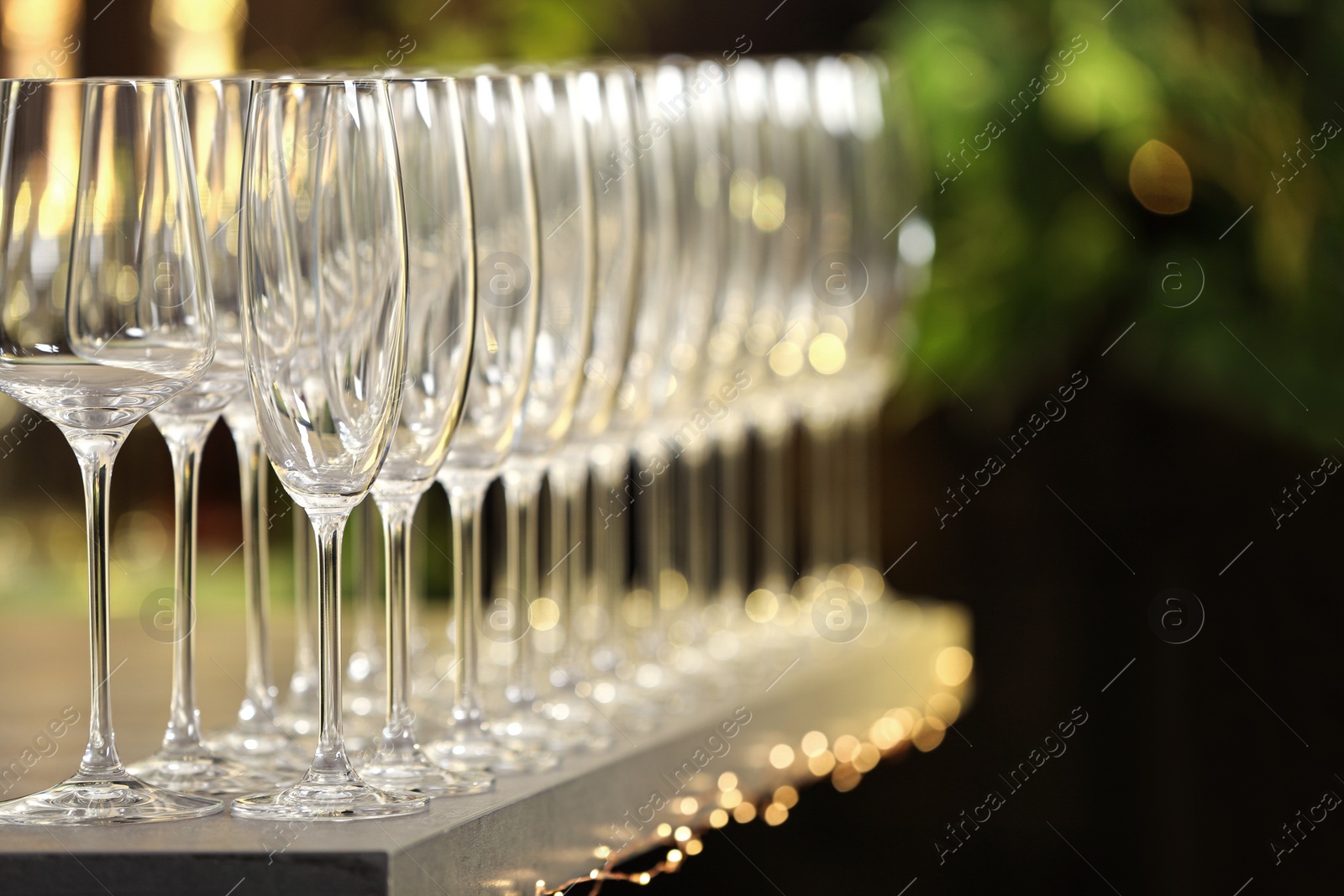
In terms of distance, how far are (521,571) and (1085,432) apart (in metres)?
1.99

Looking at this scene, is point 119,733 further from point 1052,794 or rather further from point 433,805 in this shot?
point 1052,794

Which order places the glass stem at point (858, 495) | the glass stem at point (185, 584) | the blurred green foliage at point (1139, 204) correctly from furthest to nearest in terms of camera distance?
1. the blurred green foliage at point (1139, 204)
2. the glass stem at point (858, 495)
3. the glass stem at point (185, 584)

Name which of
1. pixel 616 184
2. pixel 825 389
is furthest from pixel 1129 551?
pixel 616 184

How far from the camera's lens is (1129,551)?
277 centimetres

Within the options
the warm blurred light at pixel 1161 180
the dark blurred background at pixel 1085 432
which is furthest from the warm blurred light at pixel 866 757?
the warm blurred light at pixel 1161 180

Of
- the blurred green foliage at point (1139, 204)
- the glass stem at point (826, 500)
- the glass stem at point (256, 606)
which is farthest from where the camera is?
the blurred green foliage at point (1139, 204)

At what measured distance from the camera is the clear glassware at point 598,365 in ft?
3.17

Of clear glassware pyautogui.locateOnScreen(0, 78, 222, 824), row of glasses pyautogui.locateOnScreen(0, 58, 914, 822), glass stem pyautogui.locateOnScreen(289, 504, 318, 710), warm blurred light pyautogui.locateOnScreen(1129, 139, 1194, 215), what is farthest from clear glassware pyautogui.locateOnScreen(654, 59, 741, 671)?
warm blurred light pyautogui.locateOnScreen(1129, 139, 1194, 215)

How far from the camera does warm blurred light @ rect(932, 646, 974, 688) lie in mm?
1397

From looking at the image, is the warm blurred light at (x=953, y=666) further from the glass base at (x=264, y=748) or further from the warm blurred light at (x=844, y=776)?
the glass base at (x=264, y=748)

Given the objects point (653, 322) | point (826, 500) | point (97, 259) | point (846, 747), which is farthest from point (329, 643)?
point (826, 500)

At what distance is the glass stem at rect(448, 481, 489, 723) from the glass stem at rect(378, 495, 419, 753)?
0.05 metres

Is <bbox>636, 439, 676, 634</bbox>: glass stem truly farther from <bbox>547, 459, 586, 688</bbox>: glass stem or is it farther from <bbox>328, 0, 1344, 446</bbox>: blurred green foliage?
<bbox>328, 0, 1344, 446</bbox>: blurred green foliage

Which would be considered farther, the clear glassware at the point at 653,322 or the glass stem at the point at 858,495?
the glass stem at the point at 858,495
